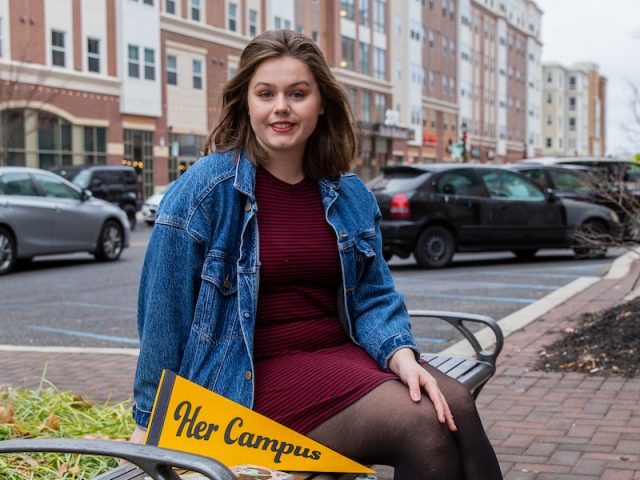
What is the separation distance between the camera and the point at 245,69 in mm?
2803

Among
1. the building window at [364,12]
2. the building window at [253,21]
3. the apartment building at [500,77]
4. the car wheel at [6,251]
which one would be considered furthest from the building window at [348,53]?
the car wheel at [6,251]

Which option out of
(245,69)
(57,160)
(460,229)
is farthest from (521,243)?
(57,160)

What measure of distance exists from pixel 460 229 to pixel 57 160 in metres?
25.1

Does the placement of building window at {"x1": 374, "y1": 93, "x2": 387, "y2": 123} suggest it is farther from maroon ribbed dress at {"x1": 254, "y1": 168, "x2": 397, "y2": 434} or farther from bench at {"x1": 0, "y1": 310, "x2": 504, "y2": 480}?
bench at {"x1": 0, "y1": 310, "x2": 504, "y2": 480}

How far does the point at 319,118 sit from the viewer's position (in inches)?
120

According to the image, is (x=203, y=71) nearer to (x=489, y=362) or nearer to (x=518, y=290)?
(x=518, y=290)

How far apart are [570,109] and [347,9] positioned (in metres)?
76.0

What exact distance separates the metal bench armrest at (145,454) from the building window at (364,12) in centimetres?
5934

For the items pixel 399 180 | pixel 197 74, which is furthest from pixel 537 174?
pixel 197 74

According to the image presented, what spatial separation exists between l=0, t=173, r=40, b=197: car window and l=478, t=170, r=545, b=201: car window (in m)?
6.69

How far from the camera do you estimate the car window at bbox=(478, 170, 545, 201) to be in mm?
14453

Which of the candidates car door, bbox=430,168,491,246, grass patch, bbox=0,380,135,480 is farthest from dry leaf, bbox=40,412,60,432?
car door, bbox=430,168,491,246

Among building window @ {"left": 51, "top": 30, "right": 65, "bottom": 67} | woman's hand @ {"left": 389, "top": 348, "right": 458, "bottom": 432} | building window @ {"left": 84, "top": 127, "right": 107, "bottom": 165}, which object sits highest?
building window @ {"left": 51, "top": 30, "right": 65, "bottom": 67}

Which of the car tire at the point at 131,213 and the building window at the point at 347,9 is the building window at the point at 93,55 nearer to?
the car tire at the point at 131,213
